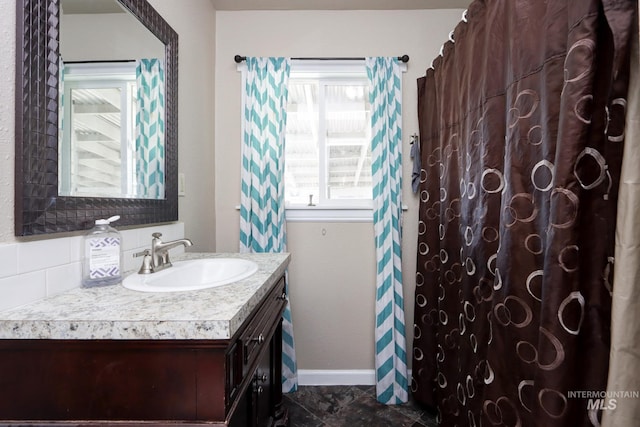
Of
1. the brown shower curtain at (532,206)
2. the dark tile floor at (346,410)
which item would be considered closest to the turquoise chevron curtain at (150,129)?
the brown shower curtain at (532,206)

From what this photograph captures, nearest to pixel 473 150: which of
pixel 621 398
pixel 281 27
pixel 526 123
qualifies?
pixel 526 123

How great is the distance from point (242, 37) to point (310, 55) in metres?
0.50

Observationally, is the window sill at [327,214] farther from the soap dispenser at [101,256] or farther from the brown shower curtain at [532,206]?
the soap dispenser at [101,256]

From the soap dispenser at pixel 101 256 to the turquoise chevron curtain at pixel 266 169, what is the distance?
0.95 m

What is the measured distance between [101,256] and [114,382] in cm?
40

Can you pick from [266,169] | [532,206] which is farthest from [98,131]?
[532,206]

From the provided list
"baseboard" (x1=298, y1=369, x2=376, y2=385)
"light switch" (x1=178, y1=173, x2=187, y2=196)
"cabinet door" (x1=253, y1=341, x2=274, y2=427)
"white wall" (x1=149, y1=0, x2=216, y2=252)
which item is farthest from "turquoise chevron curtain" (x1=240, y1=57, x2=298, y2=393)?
"cabinet door" (x1=253, y1=341, x2=274, y2=427)

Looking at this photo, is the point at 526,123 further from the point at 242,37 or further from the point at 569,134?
the point at 242,37

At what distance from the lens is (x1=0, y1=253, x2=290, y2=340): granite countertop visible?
1.79 feet

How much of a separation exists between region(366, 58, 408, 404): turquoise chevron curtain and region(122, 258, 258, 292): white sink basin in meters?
1.02

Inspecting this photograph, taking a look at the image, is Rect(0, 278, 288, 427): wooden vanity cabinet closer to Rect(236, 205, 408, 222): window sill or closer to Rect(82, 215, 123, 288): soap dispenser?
Rect(82, 215, 123, 288): soap dispenser

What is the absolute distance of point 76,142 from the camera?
2.65ft

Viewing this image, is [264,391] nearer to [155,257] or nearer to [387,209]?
[155,257]

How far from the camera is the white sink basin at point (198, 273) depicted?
90 centimetres
